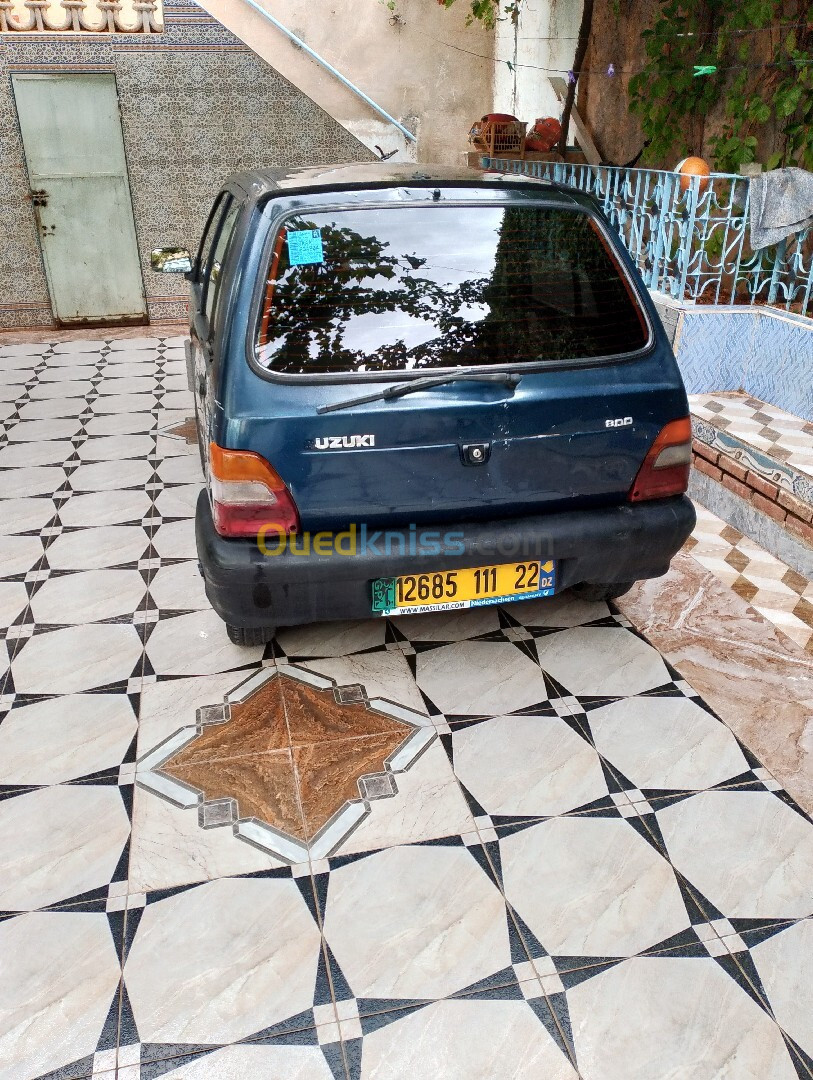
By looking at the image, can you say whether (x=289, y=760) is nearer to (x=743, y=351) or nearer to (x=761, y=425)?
(x=761, y=425)

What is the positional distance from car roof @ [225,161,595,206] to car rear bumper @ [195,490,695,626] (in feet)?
3.37

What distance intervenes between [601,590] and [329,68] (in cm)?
655

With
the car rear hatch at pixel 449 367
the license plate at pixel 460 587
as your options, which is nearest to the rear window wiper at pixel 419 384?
the car rear hatch at pixel 449 367

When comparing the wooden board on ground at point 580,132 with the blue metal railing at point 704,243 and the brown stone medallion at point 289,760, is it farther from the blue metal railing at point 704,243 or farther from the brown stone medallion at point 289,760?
the brown stone medallion at point 289,760

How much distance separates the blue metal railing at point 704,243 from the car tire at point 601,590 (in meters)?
2.41

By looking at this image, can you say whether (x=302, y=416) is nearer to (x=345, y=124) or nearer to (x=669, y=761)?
(x=669, y=761)

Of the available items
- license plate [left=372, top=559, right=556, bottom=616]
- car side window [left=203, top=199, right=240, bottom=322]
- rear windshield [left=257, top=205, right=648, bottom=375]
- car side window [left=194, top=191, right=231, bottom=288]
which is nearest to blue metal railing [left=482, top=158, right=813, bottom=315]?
car side window [left=194, top=191, right=231, bottom=288]

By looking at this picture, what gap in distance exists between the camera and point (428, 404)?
2355 millimetres

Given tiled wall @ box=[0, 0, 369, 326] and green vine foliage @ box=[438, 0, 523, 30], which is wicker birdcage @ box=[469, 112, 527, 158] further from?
tiled wall @ box=[0, 0, 369, 326]

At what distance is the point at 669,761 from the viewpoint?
2.49 meters

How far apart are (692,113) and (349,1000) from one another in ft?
21.9

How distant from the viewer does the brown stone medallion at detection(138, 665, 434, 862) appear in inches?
90.0

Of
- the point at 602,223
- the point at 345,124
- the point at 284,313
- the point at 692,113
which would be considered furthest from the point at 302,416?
the point at 345,124

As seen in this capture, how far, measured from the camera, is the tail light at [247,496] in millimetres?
2328
